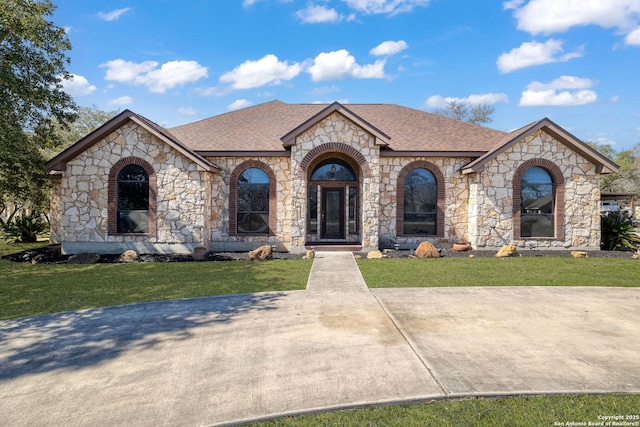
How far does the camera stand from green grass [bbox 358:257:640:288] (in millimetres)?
10008

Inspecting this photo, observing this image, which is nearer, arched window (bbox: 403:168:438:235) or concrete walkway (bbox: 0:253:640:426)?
concrete walkway (bbox: 0:253:640:426)

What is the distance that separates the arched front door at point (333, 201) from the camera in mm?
17688

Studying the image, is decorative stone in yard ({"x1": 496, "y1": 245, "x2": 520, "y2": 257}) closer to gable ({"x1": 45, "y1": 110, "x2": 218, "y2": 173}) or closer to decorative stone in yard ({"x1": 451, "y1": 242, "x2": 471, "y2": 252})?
decorative stone in yard ({"x1": 451, "y1": 242, "x2": 471, "y2": 252})

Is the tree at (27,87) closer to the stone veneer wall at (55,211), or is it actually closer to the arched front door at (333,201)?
the stone veneer wall at (55,211)

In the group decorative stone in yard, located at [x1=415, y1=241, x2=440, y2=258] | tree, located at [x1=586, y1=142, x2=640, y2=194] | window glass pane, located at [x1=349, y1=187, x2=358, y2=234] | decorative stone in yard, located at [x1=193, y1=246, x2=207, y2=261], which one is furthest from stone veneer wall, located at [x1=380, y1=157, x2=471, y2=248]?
tree, located at [x1=586, y1=142, x2=640, y2=194]

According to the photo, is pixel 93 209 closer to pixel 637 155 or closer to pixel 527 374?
pixel 527 374

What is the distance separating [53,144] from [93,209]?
14.0 feet

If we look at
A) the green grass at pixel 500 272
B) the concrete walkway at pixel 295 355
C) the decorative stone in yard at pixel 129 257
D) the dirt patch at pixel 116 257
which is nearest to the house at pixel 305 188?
the dirt patch at pixel 116 257

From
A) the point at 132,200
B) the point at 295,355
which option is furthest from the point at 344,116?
the point at 295,355

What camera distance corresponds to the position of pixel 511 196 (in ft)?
51.2

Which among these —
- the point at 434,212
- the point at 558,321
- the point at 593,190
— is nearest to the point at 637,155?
the point at 593,190

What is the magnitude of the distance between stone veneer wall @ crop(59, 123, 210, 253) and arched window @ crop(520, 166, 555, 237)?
13.0 metres

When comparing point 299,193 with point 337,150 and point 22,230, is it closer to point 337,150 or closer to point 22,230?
point 337,150

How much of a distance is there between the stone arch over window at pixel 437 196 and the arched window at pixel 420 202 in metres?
0.12
